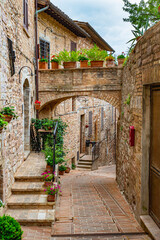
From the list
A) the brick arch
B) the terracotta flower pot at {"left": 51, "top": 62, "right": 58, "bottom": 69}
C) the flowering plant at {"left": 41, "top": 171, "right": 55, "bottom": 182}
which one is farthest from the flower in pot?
the terracotta flower pot at {"left": 51, "top": 62, "right": 58, "bottom": 69}

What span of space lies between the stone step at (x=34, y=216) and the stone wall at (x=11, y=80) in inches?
15.0

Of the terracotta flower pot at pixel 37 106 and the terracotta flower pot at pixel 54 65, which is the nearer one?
the terracotta flower pot at pixel 37 106

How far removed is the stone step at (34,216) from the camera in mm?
4438

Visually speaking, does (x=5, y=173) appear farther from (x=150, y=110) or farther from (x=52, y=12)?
(x=52, y=12)

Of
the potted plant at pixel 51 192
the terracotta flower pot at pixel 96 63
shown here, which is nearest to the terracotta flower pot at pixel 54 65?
the terracotta flower pot at pixel 96 63

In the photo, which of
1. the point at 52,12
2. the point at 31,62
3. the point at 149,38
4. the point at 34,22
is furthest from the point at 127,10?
the point at 149,38

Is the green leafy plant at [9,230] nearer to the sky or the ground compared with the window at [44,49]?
nearer to the ground

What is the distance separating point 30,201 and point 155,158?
2644mm

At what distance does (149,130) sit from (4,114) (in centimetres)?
264

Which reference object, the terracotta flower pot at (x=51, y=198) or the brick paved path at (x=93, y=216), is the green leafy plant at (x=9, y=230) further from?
the terracotta flower pot at (x=51, y=198)

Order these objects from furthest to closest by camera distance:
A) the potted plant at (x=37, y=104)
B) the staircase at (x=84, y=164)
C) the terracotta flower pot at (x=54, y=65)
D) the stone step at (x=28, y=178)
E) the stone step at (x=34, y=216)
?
the staircase at (x=84, y=164) → the terracotta flower pot at (x=54, y=65) → the potted plant at (x=37, y=104) → the stone step at (x=28, y=178) → the stone step at (x=34, y=216)

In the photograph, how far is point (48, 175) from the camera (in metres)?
5.40

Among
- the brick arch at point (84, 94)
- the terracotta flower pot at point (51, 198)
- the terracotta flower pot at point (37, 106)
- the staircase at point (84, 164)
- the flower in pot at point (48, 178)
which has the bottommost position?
the staircase at point (84, 164)

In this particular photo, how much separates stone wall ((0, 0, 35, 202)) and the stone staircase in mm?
214
